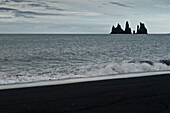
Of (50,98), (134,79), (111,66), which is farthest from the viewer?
(111,66)

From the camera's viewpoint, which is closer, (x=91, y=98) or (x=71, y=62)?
(x=91, y=98)

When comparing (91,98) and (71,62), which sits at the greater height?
(91,98)

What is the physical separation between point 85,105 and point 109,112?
32.8 inches

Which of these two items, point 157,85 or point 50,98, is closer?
point 50,98

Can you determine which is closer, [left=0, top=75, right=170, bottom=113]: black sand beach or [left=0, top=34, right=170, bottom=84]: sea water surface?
[left=0, top=75, right=170, bottom=113]: black sand beach

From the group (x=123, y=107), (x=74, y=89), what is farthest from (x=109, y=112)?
(x=74, y=89)

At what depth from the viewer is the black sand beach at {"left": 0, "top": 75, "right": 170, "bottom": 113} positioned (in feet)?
20.8

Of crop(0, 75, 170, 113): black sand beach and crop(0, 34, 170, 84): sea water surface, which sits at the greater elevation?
crop(0, 75, 170, 113): black sand beach

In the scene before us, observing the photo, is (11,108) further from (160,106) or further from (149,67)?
(149,67)

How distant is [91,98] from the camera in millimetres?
7559

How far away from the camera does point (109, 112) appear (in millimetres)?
6047

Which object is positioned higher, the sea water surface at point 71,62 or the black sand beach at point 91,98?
the black sand beach at point 91,98

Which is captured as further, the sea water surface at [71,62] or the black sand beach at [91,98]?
the sea water surface at [71,62]

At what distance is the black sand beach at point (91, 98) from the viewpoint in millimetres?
6328
